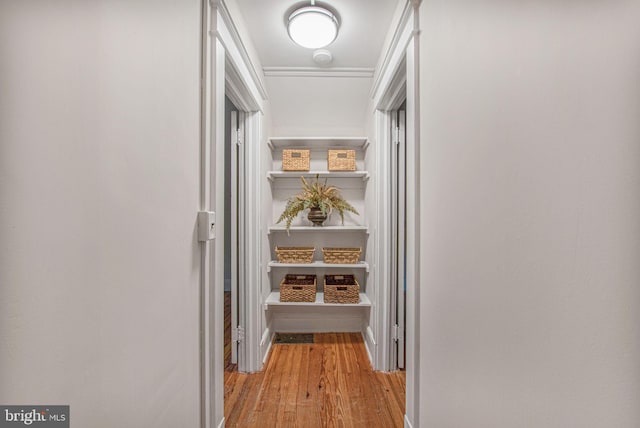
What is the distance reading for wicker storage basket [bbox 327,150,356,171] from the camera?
8.76 ft

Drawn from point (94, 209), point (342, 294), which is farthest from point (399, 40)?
point (342, 294)

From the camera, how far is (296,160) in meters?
2.70

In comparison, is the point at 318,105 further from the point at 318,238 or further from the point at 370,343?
the point at 370,343

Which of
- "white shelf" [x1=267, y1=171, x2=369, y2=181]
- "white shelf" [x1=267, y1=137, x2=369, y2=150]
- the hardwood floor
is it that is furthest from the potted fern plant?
the hardwood floor

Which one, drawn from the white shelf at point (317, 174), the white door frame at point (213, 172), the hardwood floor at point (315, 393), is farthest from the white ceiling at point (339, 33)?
the hardwood floor at point (315, 393)

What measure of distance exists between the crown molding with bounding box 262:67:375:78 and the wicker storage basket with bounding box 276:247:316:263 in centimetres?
146

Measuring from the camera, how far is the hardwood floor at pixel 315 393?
171 centimetres

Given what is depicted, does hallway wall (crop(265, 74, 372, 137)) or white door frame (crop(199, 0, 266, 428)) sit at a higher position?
hallway wall (crop(265, 74, 372, 137))

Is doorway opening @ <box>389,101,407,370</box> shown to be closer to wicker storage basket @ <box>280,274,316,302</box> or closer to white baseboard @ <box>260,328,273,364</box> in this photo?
wicker storage basket @ <box>280,274,316,302</box>

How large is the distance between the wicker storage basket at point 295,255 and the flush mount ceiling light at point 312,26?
1.57 meters

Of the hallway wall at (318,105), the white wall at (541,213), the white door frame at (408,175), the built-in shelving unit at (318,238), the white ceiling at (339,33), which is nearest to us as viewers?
the white wall at (541,213)

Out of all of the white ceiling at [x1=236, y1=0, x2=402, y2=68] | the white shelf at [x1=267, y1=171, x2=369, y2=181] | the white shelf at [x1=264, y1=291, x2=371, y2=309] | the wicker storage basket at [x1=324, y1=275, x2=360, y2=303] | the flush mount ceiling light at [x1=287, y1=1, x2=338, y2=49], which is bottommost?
the white shelf at [x1=264, y1=291, x2=371, y2=309]

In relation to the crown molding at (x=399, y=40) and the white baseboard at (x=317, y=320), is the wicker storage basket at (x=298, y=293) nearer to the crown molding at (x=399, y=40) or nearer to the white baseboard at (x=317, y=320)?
the white baseboard at (x=317, y=320)

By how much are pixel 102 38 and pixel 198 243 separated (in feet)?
2.28
